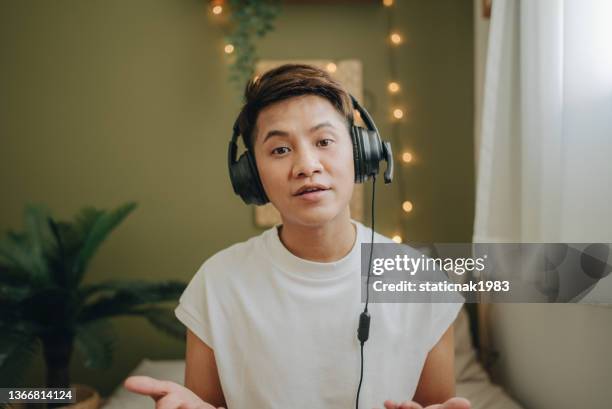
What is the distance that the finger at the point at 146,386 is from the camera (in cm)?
79

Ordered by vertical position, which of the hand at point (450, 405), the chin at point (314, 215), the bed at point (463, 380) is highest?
the chin at point (314, 215)

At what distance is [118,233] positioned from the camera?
2207 mm

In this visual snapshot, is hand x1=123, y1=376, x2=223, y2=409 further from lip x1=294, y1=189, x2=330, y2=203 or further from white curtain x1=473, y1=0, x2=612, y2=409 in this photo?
white curtain x1=473, y1=0, x2=612, y2=409

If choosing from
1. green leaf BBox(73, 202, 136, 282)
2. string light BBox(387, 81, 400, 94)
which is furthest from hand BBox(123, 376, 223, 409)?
string light BBox(387, 81, 400, 94)

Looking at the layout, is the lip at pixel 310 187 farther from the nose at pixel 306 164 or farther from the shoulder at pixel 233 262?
the shoulder at pixel 233 262

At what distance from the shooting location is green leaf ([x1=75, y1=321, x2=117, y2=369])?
5.06ft

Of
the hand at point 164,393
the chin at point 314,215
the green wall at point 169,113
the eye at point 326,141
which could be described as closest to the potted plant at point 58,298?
the green wall at point 169,113

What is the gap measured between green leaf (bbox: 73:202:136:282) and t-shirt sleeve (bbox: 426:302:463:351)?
1257 millimetres

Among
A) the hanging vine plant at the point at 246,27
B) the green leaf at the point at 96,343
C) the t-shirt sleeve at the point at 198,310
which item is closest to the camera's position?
the t-shirt sleeve at the point at 198,310

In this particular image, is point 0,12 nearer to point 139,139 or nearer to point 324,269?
point 139,139

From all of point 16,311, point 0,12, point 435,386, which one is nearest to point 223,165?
point 16,311

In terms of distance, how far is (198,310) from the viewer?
1048 millimetres

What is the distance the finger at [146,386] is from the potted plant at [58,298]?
824 mm

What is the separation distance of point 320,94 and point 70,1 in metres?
1.75
